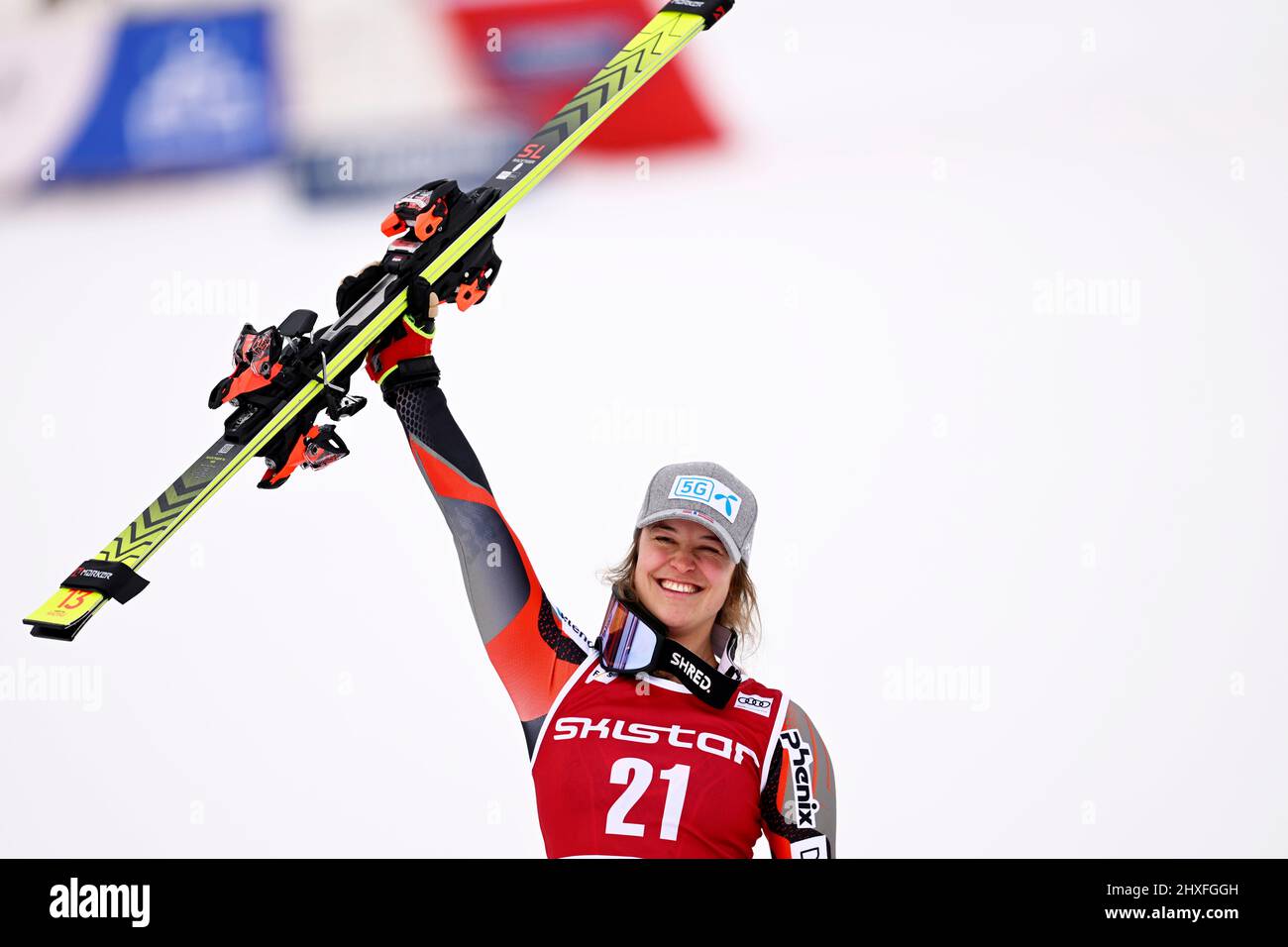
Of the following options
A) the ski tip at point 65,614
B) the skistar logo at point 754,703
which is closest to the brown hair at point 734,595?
the skistar logo at point 754,703

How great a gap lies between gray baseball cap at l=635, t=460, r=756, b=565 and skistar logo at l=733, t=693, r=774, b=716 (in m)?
0.23

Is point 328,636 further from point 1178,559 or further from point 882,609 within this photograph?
point 1178,559

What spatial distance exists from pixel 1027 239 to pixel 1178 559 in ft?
3.93

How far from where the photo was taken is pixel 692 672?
263cm

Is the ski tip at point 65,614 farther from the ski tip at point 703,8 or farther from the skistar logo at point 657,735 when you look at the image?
the ski tip at point 703,8

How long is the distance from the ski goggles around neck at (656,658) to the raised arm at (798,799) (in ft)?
0.41

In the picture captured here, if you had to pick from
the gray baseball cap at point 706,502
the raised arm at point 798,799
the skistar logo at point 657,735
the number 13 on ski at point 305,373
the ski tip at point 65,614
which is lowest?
the raised arm at point 798,799

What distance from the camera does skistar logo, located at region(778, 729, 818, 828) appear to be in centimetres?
256

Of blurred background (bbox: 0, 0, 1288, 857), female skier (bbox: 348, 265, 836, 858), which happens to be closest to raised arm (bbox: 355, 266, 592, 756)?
female skier (bbox: 348, 265, 836, 858)

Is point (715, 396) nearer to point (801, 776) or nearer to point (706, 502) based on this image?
point (706, 502)

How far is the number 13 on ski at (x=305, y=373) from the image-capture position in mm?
2498

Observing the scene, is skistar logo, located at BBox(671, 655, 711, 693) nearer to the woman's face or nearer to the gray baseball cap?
the woman's face

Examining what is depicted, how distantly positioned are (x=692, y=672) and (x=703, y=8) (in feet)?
5.68
